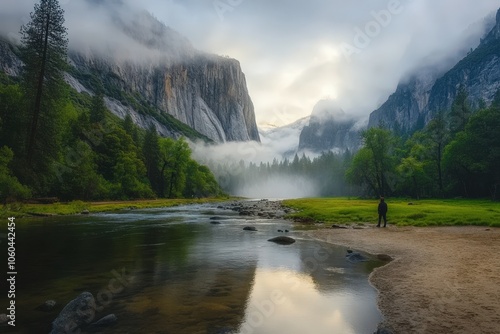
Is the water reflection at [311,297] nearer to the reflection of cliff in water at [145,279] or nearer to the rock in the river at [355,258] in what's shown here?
the rock in the river at [355,258]

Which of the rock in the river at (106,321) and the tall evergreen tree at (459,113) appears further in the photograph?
the tall evergreen tree at (459,113)

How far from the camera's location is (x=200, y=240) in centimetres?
2578

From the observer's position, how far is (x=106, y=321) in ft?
30.4

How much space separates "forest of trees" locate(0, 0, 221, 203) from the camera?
48.2 metres

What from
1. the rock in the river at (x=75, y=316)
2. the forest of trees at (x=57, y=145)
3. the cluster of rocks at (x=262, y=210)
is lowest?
the rock in the river at (x=75, y=316)

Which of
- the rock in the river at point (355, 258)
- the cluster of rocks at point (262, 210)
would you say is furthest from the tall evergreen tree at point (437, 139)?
the rock in the river at point (355, 258)

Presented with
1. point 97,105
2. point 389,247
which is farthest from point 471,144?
point 97,105

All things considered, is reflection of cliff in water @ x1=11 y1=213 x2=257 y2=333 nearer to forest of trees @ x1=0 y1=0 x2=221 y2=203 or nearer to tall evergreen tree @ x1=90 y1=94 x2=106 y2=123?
forest of trees @ x1=0 y1=0 x2=221 y2=203

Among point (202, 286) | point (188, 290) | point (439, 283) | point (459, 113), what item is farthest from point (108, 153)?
point (459, 113)

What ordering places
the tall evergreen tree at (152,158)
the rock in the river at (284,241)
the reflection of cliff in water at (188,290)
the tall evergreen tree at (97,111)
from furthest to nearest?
the tall evergreen tree at (152,158) → the tall evergreen tree at (97,111) → the rock in the river at (284,241) → the reflection of cliff in water at (188,290)

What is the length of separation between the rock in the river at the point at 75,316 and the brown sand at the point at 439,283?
850 cm

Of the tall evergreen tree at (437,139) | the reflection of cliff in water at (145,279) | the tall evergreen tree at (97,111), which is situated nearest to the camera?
the reflection of cliff in water at (145,279)

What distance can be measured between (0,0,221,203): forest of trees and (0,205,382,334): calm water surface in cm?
3183

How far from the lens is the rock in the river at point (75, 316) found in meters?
8.73
